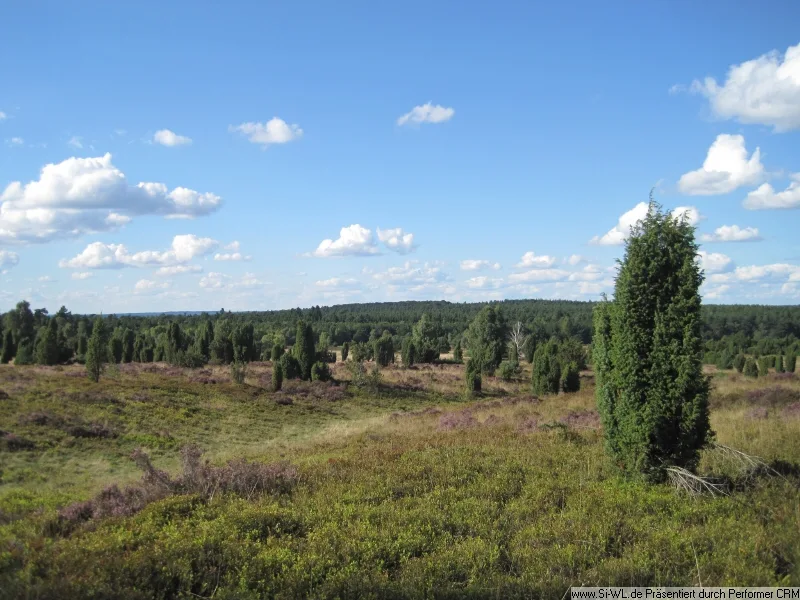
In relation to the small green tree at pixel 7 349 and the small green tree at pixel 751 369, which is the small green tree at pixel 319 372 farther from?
the small green tree at pixel 751 369

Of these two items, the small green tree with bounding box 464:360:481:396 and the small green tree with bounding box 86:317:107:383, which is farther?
the small green tree with bounding box 464:360:481:396

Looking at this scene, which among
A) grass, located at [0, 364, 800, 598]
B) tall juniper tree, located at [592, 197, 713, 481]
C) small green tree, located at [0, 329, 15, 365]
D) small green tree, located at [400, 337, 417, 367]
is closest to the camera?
grass, located at [0, 364, 800, 598]

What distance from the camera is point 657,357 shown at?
799 cm

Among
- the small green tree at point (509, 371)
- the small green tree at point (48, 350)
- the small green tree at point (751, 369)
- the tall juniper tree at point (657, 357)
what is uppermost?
the tall juniper tree at point (657, 357)

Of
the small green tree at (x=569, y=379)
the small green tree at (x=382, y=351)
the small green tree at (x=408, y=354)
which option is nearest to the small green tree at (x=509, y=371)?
the small green tree at (x=408, y=354)

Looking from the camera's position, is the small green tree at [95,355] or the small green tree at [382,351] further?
the small green tree at [382,351]

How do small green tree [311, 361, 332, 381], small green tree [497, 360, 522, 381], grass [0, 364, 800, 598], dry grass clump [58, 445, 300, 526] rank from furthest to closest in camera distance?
small green tree [497, 360, 522, 381]
small green tree [311, 361, 332, 381]
dry grass clump [58, 445, 300, 526]
grass [0, 364, 800, 598]

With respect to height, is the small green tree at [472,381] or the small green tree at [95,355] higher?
the small green tree at [95,355]

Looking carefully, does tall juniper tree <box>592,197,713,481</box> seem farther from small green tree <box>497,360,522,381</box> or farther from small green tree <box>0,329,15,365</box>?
small green tree <box>0,329,15,365</box>

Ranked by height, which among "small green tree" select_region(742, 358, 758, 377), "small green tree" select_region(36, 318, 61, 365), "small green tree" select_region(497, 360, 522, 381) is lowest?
"small green tree" select_region(497, 360, 522, 381)

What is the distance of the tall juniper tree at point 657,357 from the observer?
778cm

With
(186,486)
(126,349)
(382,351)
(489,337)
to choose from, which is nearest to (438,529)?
(186,486)

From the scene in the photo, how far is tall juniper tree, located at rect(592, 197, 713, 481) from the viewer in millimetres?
7781

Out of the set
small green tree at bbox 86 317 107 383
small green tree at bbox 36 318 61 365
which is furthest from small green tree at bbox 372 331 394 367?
small green tree at bbox 86 317 107 383
